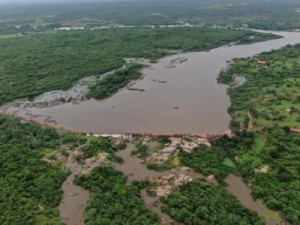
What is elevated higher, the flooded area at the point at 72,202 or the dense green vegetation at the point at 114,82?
the dense green vegetation at the point at 114,82

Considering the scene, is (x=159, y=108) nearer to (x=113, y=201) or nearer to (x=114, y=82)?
(x=114, y=82)

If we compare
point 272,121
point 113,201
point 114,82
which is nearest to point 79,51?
point 114,82

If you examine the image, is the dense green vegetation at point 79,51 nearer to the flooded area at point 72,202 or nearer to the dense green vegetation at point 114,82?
the dense green vegetation at point 114,82

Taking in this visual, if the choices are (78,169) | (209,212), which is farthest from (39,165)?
(209,212)

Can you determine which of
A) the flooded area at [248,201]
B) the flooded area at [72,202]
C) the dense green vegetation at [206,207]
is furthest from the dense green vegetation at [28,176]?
the flooded area at [248,201]

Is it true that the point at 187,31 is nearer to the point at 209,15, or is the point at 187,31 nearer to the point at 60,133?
the point at 209,15

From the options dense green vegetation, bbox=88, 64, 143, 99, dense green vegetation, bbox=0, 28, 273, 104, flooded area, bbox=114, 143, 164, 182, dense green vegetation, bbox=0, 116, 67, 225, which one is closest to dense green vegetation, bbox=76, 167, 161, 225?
flooded area, bbox=114, 143, 164, 182
